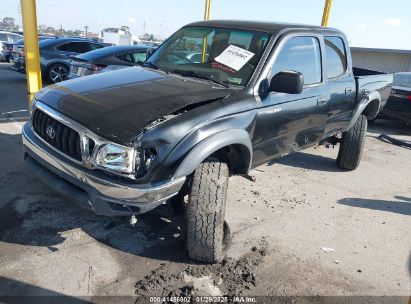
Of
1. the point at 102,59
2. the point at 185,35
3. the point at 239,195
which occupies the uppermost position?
the point at 185,35

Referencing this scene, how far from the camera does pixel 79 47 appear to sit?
12.3 metres

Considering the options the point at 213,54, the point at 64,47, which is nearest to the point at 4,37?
the point at 64,47

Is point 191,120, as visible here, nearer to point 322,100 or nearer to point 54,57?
point 322,100

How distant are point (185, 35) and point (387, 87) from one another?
12.4 feet

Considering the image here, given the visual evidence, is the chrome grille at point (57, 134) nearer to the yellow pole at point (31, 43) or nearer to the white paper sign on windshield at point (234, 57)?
the white paper sign on windshield at point (234, 57)

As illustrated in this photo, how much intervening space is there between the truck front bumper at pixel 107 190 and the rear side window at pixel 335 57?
285 centimetres

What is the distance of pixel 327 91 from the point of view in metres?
4.50

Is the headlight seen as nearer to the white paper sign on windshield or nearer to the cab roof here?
the white paper sign on windshield

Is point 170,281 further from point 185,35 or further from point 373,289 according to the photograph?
point 185,35

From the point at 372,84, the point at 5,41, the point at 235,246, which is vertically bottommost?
the point at 5,41

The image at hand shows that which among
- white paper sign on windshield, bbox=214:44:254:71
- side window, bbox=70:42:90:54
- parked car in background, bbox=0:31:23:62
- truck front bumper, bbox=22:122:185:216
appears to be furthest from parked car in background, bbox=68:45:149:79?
parked car in background, bbox=0:31:23:62

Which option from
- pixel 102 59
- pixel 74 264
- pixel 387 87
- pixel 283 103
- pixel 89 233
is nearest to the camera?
pixel 74 264

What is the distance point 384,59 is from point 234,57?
18240 mm

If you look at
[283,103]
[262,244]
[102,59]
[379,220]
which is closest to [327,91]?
[283,103]
